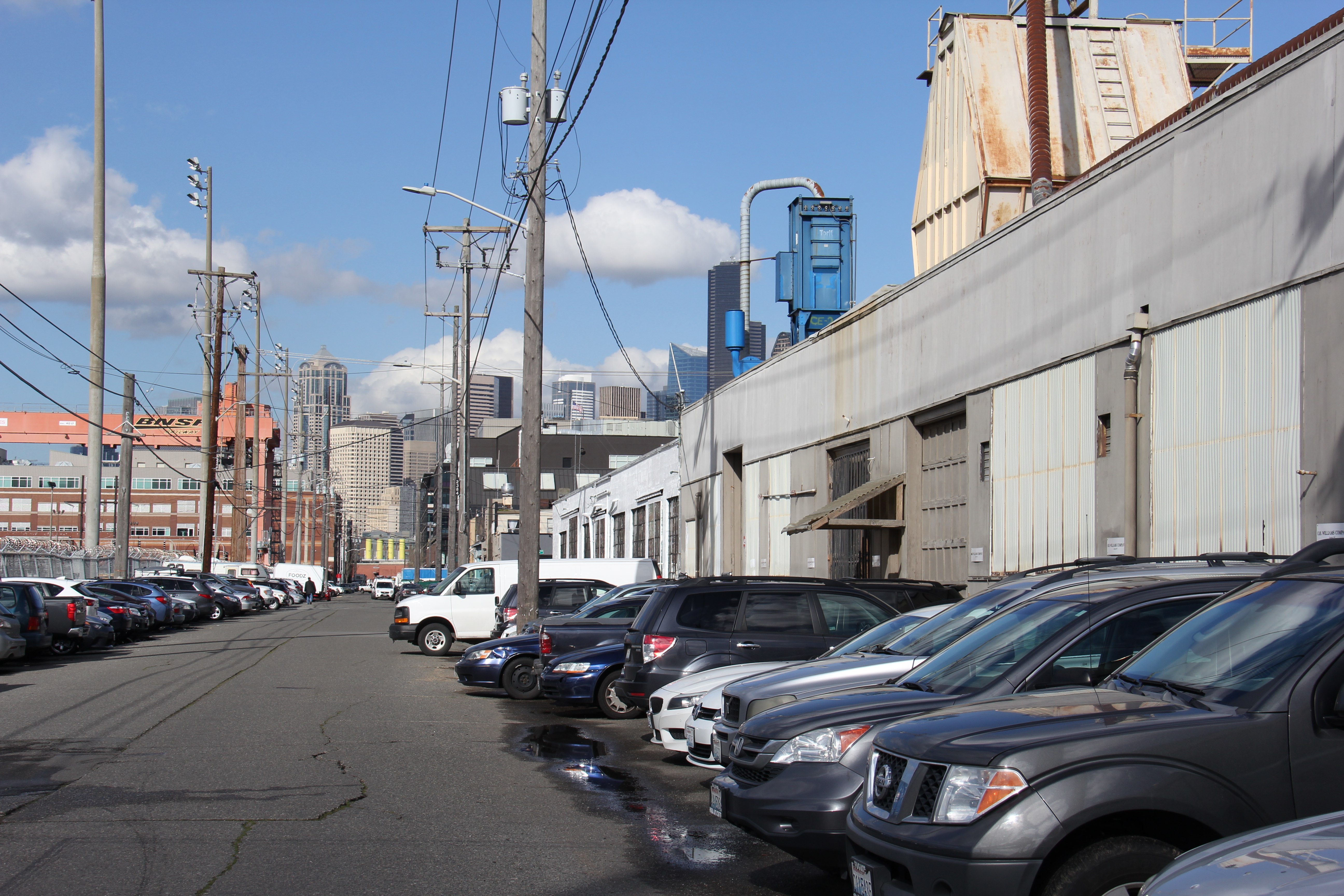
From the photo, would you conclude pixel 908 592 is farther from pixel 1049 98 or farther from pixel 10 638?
pixel 10 638

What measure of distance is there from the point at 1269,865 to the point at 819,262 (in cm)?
2793

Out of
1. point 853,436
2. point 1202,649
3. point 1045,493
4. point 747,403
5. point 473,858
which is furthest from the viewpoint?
point 747,403

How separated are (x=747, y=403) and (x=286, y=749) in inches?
807

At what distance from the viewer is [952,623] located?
9.02 meters

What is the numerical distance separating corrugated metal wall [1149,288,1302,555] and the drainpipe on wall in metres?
0.21

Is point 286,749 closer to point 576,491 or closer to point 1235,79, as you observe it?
→ point 1235,79

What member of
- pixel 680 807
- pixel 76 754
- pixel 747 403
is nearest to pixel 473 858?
pixel 680 807

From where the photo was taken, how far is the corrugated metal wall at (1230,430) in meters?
→ 11.4

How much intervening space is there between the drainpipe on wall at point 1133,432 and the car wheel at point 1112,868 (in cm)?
964

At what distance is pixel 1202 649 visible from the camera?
17.8 feet

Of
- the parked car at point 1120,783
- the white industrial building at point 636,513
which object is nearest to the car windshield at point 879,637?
the parked car at point 1120,783

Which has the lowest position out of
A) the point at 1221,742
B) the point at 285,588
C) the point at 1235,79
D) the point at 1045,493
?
the point at 285,588

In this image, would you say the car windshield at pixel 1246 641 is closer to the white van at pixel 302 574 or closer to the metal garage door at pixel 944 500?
the metal garage door at pixel 944 500

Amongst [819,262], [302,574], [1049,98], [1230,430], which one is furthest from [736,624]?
[302,574]
